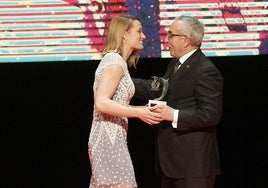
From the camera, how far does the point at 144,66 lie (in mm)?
3924

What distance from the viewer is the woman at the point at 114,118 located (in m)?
2.56

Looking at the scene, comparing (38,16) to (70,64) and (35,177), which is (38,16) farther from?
(35,177)

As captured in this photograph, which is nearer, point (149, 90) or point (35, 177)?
point (149, 90)

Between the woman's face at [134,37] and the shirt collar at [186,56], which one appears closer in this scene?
the woman's face at [134,37]

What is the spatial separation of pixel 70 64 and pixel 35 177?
873mm

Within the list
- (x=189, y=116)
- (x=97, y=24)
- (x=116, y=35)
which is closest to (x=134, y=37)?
(x=116, y=35)

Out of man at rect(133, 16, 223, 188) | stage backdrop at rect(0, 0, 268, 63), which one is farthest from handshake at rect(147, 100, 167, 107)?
stage backdrop at rect(0, 0, 268, 63)

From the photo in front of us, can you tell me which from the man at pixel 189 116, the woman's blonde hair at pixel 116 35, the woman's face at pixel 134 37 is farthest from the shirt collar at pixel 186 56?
the woman's blonde hair at pixel 116 35

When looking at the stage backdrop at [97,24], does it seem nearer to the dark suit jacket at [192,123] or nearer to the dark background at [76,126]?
the dark background at [76,126]

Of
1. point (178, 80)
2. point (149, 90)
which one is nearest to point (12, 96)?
point (149, 90)

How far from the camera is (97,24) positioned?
3.76 m

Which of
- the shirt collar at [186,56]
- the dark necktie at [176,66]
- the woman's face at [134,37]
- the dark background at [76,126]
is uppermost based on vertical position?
the woman's face at [134,37]

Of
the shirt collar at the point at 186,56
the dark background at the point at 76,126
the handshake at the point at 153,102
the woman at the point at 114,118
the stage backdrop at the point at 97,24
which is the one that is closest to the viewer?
the woman at the point at 114,118

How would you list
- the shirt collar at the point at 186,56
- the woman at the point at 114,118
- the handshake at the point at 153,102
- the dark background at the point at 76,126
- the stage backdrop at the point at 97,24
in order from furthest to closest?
the dark background at the point at 76,126
the stage backdrop at the point at 97,24
the shirt collar at the point at 186,56
the handshake at the point at 153,102
the woman at the point at 114,118
